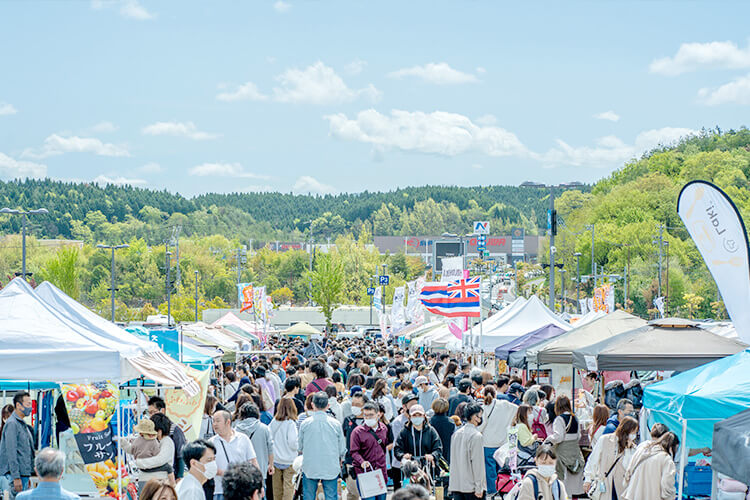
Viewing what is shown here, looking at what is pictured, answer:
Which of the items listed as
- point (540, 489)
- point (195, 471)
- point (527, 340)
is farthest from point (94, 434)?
point (527, 340)

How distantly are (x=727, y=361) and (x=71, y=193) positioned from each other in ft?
598

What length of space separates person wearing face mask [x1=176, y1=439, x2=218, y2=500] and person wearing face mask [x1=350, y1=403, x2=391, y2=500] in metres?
2.88

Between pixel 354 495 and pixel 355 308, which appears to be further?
pixel 355 308

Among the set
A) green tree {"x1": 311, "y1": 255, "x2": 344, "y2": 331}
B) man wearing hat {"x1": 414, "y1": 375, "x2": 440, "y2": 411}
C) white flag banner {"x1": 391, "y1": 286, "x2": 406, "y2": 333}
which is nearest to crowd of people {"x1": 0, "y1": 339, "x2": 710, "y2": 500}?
man wearing hat {"x1": 414, "y1": 375, "x2": 440, "y2": 411}

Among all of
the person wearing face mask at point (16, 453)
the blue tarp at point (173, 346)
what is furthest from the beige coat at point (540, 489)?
the blue tarp at point (173, 346)

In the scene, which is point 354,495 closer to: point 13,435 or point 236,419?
point 236,419

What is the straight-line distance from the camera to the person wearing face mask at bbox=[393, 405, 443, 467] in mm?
9977

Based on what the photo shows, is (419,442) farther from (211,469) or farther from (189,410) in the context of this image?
(189,410)

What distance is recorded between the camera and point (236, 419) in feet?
34.7

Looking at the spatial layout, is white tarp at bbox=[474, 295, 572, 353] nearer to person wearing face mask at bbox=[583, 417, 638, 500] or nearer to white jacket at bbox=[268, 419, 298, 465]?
white jacket at bbox=[268, 419, 298, 465]

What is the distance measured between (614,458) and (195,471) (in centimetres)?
461

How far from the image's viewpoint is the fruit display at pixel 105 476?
945 cm

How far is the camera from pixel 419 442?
394 inches

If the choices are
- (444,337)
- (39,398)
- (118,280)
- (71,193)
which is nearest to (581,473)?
(39,398)
